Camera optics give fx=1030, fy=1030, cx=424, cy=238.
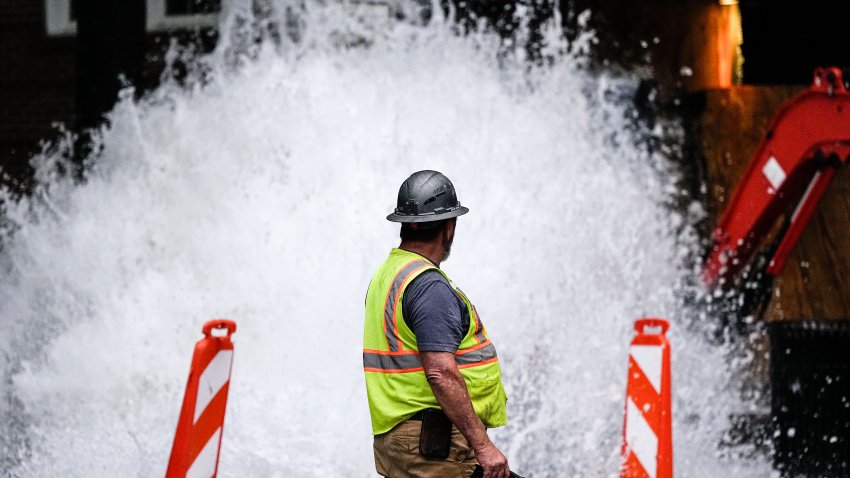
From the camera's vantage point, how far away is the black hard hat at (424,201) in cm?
319

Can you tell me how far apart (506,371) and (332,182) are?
99.6 inches

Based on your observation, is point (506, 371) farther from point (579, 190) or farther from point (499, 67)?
point (499, 67)

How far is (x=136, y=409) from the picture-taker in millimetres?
6254

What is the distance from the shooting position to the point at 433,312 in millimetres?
2996

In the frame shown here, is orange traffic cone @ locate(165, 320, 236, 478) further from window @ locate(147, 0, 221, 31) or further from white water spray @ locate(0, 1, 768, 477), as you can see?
window @ locate(147, 0, 221, 31)

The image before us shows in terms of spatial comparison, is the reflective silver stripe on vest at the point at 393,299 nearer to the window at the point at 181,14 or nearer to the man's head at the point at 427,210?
the man's head at the point at 427,210

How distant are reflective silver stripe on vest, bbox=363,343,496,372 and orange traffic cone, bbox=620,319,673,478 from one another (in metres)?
1.45

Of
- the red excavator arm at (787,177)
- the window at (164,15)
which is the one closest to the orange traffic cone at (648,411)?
the red excavator arm at (787,177)

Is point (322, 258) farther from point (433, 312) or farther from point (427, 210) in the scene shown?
point (433, 312)

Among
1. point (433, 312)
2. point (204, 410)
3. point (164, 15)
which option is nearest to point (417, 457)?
point (433, 312)

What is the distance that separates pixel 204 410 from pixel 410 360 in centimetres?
145

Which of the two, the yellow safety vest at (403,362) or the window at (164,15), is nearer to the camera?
the yellow safety vest at (403,362)

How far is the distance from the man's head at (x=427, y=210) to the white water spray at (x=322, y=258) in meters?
2.52

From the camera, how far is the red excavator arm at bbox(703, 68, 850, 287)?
6203 mm
